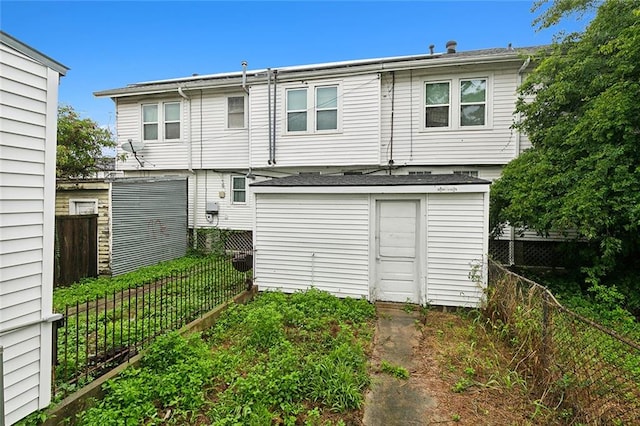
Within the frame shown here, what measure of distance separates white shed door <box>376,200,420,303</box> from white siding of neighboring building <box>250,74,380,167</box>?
3.99 m

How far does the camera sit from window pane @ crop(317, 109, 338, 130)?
10758 mm

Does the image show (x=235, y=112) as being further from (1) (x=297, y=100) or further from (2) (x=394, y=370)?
(2) (x=394, y=370)

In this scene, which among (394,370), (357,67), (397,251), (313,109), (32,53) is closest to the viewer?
(32,53)

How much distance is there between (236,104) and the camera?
1209 cm

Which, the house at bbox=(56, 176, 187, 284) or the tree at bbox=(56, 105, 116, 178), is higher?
the tree at bbox=(56, 105, 116, 178)

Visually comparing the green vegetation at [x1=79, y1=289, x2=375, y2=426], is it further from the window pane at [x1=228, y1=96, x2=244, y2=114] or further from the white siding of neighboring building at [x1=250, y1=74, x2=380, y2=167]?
the window pane at [x1=228, y1=96, x2=244, y2=114]

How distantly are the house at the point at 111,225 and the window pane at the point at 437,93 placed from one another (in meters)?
9.06

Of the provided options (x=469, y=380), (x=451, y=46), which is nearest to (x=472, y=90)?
(x=451, y=46)

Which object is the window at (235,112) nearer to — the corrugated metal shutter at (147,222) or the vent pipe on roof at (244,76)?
the vent pipe on roof at (244,76)

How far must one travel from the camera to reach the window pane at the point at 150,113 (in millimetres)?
12617

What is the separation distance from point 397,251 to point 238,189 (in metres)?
7.28

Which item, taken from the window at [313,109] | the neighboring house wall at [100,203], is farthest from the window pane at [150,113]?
the window at [313,109]

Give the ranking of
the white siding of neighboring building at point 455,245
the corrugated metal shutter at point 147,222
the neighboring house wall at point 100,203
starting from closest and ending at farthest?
the white siding of neighboring building at point 455,245
the neighboring house wall at point 100,203
the corrugated metal shutter at point 147,222

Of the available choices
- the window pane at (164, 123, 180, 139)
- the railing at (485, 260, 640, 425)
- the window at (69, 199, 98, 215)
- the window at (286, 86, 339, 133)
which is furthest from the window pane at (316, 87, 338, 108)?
the railing at (485, 260, 640, 425)
